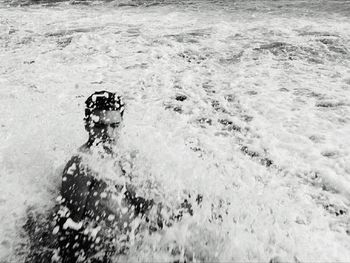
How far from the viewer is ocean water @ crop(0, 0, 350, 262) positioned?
3.39m

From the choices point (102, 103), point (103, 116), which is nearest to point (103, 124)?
point (103, 116)

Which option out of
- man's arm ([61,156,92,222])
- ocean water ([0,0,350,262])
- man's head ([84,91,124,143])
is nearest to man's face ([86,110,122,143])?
Answer: man's head ([84,91,124,143])

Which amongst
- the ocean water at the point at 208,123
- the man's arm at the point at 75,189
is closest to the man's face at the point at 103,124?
the man's arm at the point at 75,189

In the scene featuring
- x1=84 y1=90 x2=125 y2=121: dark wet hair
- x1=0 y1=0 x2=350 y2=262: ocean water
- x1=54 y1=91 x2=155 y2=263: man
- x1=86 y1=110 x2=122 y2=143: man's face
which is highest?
x1=84 y1=90 x2=125 y2=121: dark wet hair

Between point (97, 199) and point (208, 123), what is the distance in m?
2.69

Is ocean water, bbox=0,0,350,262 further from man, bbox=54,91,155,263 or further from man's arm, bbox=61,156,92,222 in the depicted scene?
man's arm, bbox=61,156,92,222

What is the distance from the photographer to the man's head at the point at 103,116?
3312mm

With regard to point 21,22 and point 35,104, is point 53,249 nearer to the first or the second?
point 35,104

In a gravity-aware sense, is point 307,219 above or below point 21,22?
above

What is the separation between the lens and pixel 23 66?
24.7 feet

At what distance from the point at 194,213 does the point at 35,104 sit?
11.7 ft

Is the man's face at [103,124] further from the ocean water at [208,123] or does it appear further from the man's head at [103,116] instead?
the ocean water at [208,123]

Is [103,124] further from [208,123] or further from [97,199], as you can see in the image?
[208,123]

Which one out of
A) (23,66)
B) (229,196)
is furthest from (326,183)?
(23,66)
